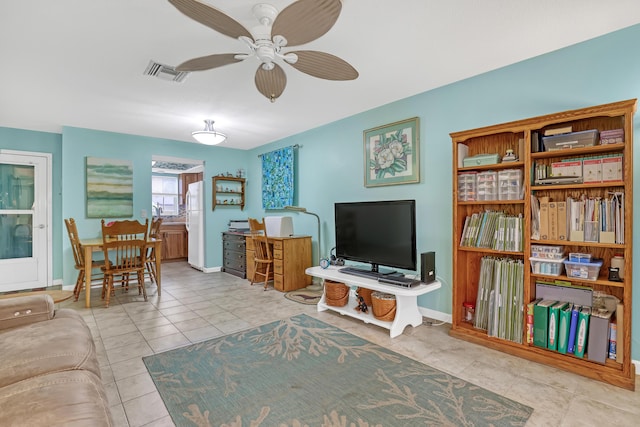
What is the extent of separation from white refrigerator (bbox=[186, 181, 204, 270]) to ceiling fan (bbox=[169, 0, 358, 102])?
4039mm

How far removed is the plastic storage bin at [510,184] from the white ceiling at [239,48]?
38.1 inches

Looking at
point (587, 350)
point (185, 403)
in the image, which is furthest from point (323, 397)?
point (587, 350)

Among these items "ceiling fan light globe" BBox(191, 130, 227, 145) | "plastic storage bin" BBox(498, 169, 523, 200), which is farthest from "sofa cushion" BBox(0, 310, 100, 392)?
"plastic storage bin" BBox(498, 169, 523, 200)

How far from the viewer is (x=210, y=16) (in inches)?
60.1

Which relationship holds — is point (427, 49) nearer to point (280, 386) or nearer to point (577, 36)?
point (577, 36)

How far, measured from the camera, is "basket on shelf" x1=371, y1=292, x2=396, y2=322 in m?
2.89

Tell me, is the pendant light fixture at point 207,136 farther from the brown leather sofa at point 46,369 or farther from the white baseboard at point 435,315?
the white baseboard at point 435,315

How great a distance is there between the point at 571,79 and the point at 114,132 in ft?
18.9

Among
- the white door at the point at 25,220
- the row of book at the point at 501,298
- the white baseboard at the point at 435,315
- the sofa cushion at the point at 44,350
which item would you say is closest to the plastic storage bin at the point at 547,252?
the row of book at the point at 501,298

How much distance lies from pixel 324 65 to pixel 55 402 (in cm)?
212

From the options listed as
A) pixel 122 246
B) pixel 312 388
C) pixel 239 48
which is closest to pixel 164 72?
pixel 239 48

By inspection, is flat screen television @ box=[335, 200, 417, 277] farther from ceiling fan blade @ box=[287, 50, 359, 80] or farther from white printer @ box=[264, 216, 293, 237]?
ceiling fan blade @ box=[287, 50, 359, 80]

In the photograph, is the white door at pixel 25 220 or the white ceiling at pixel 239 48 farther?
the white door at pixel 25 220

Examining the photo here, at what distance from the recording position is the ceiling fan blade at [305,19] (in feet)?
4.86
